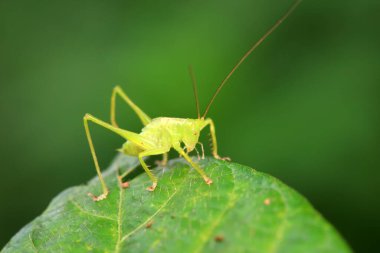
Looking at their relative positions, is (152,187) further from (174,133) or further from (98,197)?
(174,133)

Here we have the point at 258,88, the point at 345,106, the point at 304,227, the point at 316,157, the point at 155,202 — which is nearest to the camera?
the point at 304,227

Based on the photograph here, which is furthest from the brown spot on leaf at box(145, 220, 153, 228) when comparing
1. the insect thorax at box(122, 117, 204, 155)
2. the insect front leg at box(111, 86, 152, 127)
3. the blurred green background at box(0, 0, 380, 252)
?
the blurred green background at box(0, 0, 380, 252)

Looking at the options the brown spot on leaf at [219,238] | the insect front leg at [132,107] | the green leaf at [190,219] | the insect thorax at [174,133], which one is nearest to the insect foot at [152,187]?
the green leaf at [190,219]

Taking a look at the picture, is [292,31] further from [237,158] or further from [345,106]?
[237,158]

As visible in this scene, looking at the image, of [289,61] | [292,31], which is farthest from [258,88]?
[292,31]

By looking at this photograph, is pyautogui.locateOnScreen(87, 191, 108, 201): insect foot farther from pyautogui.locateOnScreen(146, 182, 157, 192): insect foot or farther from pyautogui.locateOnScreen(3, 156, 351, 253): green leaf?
pyautogui.locateOnScreen(146, 182, 157, 192): insect foot

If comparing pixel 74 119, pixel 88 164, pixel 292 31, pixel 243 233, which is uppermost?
pixel 292 31
